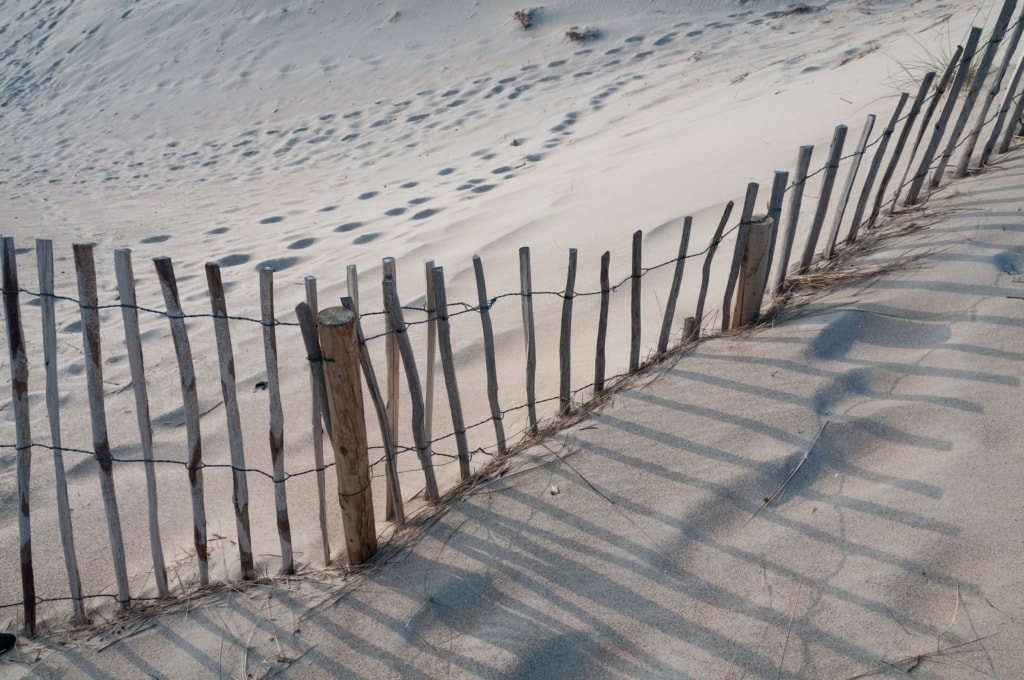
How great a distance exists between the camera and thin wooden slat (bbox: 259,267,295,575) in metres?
2.10

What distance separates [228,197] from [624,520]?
17.8ft

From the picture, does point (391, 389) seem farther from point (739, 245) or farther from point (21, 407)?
point (739, 245)

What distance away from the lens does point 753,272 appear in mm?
2973

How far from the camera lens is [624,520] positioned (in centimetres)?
237

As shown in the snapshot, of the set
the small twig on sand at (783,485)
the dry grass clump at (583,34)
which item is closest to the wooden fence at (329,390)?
the small twig on sand at (783,485)

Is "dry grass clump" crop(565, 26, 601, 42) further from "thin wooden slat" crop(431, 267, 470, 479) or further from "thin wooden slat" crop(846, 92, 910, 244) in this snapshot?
"thin wooden slat" crop(431, 267, 470, 479)

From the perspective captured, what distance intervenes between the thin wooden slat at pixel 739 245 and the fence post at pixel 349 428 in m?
1.51

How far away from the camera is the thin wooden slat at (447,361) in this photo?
2.30 meters

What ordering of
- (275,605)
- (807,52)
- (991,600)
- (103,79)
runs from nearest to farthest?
(991,600), (275,605), (807,52), (103,79)

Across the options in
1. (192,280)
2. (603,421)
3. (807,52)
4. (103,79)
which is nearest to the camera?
(603,421)

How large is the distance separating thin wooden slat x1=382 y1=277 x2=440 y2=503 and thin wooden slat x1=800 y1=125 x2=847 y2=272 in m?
1.83

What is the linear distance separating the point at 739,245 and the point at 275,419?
5.84 ft

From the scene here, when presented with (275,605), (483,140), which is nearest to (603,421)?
(275,605)

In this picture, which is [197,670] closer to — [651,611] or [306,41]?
[651,611]
